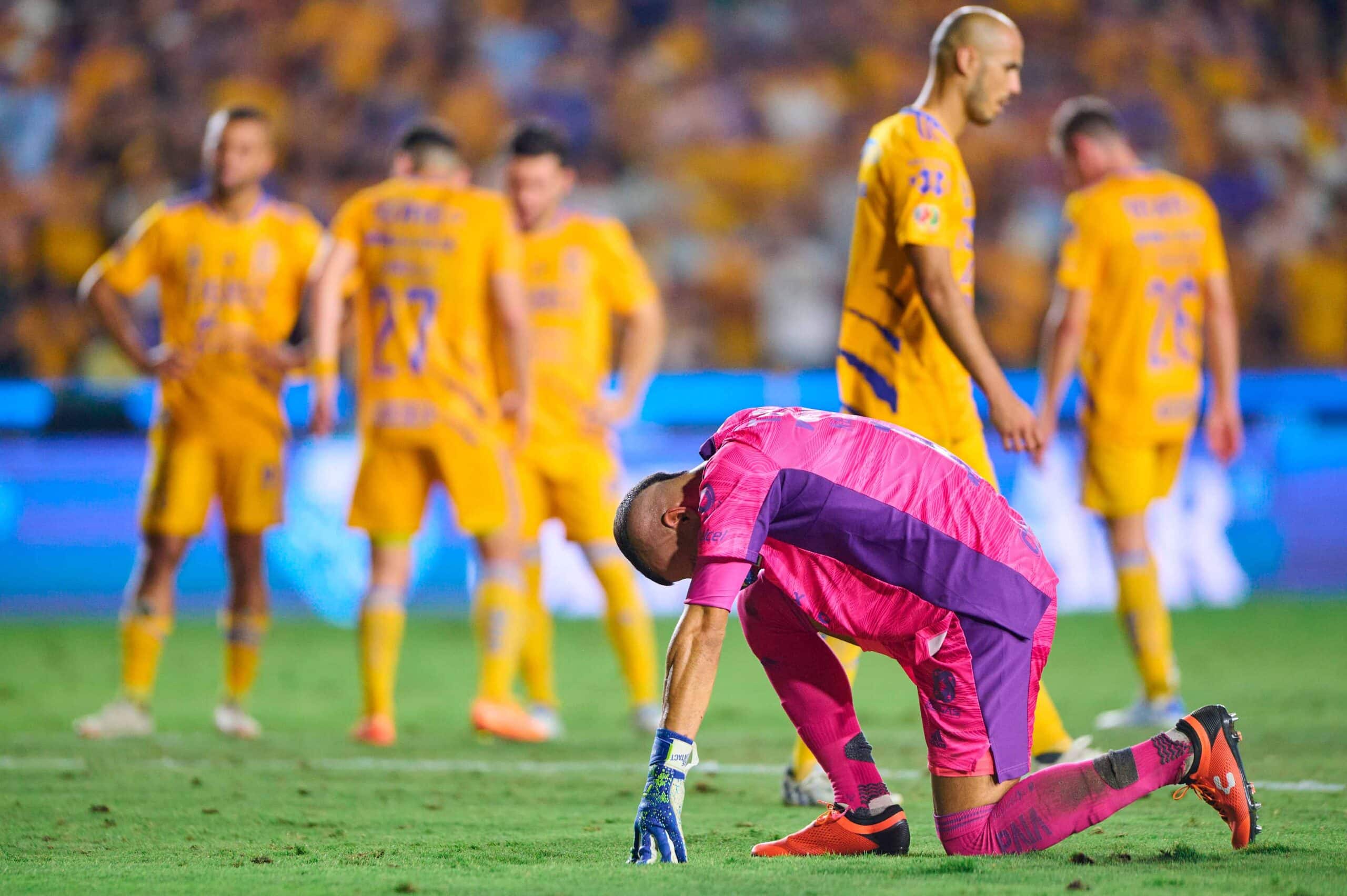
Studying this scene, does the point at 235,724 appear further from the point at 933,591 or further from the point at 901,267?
the point at 933,591

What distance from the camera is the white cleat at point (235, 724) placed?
20.1 ft

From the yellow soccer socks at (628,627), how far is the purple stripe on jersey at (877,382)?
87.6 inches

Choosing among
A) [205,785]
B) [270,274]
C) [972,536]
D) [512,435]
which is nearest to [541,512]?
[512,435]

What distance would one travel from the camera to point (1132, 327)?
21.6 ft

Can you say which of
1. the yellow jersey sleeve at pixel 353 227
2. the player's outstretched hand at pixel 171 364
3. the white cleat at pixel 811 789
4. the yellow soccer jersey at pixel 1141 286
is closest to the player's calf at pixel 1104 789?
the white cleat at pixel 811 789

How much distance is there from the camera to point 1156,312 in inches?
A: 260

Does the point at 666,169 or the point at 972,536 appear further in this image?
the point at 666,169

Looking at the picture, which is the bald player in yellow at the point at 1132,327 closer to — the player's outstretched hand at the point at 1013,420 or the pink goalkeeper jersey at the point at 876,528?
the player's outstretched hand at the point at 1013,420

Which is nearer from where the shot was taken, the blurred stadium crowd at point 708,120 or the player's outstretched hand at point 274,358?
the player's outstretched hand at point 274,358

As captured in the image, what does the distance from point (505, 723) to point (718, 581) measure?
3018mm

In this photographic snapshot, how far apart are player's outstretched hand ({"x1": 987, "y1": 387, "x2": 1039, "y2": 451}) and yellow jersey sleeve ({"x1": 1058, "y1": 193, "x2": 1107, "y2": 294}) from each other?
8.44 ft

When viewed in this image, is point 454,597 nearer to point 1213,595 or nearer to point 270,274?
point 270,274

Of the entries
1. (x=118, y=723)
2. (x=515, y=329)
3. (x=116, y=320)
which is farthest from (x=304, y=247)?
(x=118, y=723)

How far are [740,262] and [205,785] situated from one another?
8941 millimetres
